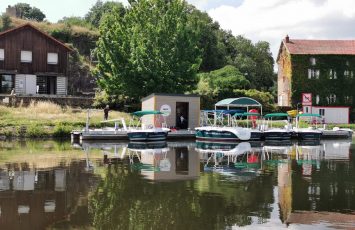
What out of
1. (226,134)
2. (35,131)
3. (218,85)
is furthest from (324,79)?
(35,131)

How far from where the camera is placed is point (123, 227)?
12172mm

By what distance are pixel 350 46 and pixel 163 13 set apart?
3140cm

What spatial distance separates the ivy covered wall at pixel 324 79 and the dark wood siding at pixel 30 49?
106ft

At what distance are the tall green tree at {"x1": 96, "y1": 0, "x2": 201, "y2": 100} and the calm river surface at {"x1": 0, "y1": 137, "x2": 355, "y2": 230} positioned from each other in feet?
81.9

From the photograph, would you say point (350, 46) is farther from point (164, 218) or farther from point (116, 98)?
point (164, 218)

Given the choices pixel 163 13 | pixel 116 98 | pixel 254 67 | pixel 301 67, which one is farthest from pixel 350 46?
pixel 116 98

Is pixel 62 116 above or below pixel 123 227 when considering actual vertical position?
above

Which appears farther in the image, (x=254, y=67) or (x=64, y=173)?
(x=254, y=67)

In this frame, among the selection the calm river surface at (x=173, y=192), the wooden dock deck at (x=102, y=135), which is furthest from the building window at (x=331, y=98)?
the calm river surface at (x=173, y=192)

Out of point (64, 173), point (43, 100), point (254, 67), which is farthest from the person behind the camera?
point (254, 67)

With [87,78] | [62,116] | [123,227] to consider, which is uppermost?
[87,78]

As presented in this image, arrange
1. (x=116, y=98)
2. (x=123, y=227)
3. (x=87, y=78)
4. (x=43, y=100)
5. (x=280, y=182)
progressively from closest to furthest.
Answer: (x=123, y=227) → (x=280, y=182) → (x=43, y=100) → (x=116, y=98) → (x=87, y=78)

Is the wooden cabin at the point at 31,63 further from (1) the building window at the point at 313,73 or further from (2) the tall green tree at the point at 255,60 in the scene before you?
(2) the tall green tree at the point at 255,60

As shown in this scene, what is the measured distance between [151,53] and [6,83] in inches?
779
